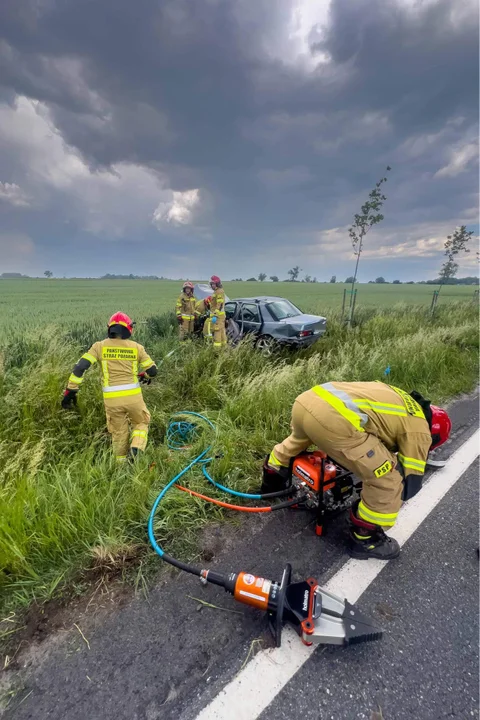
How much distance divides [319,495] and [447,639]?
2.77ft

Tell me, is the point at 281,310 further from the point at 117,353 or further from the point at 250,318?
the point at 117,353

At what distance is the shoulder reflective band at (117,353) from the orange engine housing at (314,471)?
202 cm

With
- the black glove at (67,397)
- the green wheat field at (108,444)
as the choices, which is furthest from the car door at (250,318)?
the black glove at (67,397)

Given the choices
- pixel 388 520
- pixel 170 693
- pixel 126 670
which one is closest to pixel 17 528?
pixel 126 670

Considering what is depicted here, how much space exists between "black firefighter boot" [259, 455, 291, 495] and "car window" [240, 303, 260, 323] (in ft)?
17.8

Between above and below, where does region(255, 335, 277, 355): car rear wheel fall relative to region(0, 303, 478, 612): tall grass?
above

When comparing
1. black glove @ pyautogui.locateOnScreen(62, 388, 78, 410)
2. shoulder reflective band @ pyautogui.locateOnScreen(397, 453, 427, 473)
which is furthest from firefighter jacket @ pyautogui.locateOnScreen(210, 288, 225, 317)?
shoulder reflective band @ pyautogui.locateOnScreen(397, 453, 427, 473)

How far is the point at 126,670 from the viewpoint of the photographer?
1.35 m

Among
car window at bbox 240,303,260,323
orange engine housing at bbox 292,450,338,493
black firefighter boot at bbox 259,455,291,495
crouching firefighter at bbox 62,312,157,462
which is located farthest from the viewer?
car window at bbox 240,303,260,323

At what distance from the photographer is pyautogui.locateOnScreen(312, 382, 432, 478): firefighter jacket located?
6.34 ft

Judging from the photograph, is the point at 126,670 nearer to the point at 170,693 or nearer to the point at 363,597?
the point at 170,693

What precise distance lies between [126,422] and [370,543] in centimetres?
252

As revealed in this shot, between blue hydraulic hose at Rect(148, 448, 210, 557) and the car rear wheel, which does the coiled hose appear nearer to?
blue hydraulic hose at Rect(148, 448, 210, 557)

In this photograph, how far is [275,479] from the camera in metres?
2.44
